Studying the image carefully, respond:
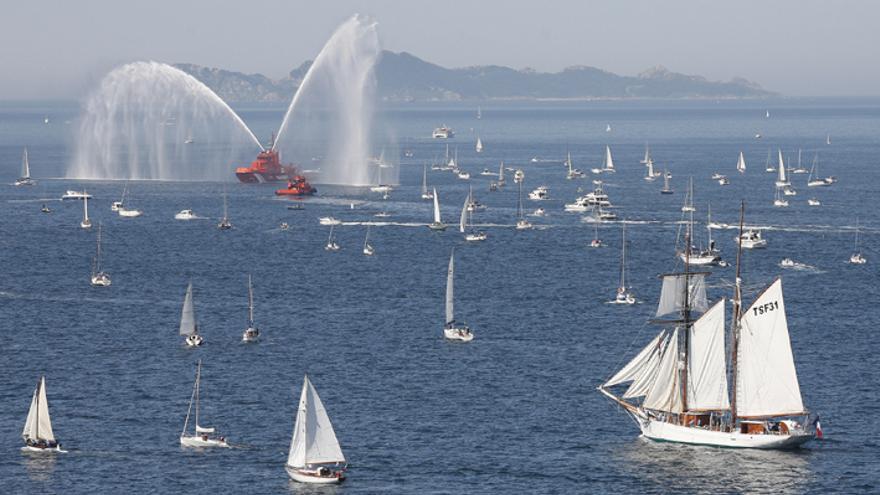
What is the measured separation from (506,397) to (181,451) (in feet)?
94.6

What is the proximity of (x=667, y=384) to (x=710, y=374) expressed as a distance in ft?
11.9

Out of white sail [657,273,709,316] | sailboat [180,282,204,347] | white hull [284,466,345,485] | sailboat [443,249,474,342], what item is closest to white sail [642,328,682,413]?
white sail [657,273,709,316]

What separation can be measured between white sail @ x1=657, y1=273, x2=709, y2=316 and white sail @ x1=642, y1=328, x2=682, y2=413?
2.49 meters

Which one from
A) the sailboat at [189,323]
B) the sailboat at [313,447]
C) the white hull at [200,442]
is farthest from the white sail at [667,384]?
the sailboat at [189,323]

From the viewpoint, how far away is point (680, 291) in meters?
110

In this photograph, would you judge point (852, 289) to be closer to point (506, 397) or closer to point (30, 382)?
point (506, 397)

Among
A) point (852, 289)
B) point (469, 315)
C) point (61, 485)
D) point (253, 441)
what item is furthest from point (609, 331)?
point (61, 485)

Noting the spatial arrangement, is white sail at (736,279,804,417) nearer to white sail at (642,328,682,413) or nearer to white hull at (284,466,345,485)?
white sail at (642,328,682,413)

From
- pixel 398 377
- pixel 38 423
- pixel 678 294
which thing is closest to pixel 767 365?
pixel 678 294

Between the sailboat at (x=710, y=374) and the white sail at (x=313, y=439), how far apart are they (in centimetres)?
2267

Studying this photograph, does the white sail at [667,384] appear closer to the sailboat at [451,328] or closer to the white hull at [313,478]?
the white hull at [313,478]

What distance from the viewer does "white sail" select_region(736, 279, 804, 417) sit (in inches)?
4237

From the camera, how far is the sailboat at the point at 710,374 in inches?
4230

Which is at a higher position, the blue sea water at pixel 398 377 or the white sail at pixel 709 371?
the white sail at pixel 709 371
